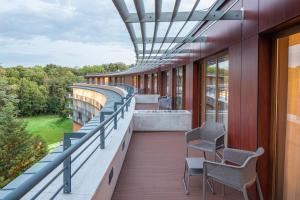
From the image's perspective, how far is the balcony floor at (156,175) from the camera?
407cm

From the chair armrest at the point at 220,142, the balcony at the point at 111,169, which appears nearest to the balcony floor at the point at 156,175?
the balcony at the point at 111,169

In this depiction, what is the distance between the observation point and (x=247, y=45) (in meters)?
4.25

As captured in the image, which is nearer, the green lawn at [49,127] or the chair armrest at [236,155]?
the chair armrest at [236,155]

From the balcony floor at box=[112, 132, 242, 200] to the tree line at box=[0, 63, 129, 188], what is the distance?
19.9m

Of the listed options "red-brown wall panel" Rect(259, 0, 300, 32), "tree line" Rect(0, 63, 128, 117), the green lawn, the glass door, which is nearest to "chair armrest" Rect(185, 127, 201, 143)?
the glass door

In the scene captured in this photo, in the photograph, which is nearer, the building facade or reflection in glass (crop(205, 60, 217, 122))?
the building facade

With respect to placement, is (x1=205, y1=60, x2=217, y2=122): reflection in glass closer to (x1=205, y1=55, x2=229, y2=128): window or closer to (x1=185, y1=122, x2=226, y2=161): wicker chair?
(x1=205, y1=55, x2=229, y2=128): window

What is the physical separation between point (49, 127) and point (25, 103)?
1241cm

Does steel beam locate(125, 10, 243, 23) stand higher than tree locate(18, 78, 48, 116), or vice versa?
steel beam locate(125, 10, 243, 23)

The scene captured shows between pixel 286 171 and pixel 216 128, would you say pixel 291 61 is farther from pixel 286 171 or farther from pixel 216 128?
pixel 216 128

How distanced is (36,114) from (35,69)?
1014 cm

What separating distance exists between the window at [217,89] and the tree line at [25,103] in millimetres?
20497

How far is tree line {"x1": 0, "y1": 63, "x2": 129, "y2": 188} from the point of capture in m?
28.0

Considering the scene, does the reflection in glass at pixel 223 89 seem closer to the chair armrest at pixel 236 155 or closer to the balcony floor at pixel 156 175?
the balcony floor at pixel 156 175
